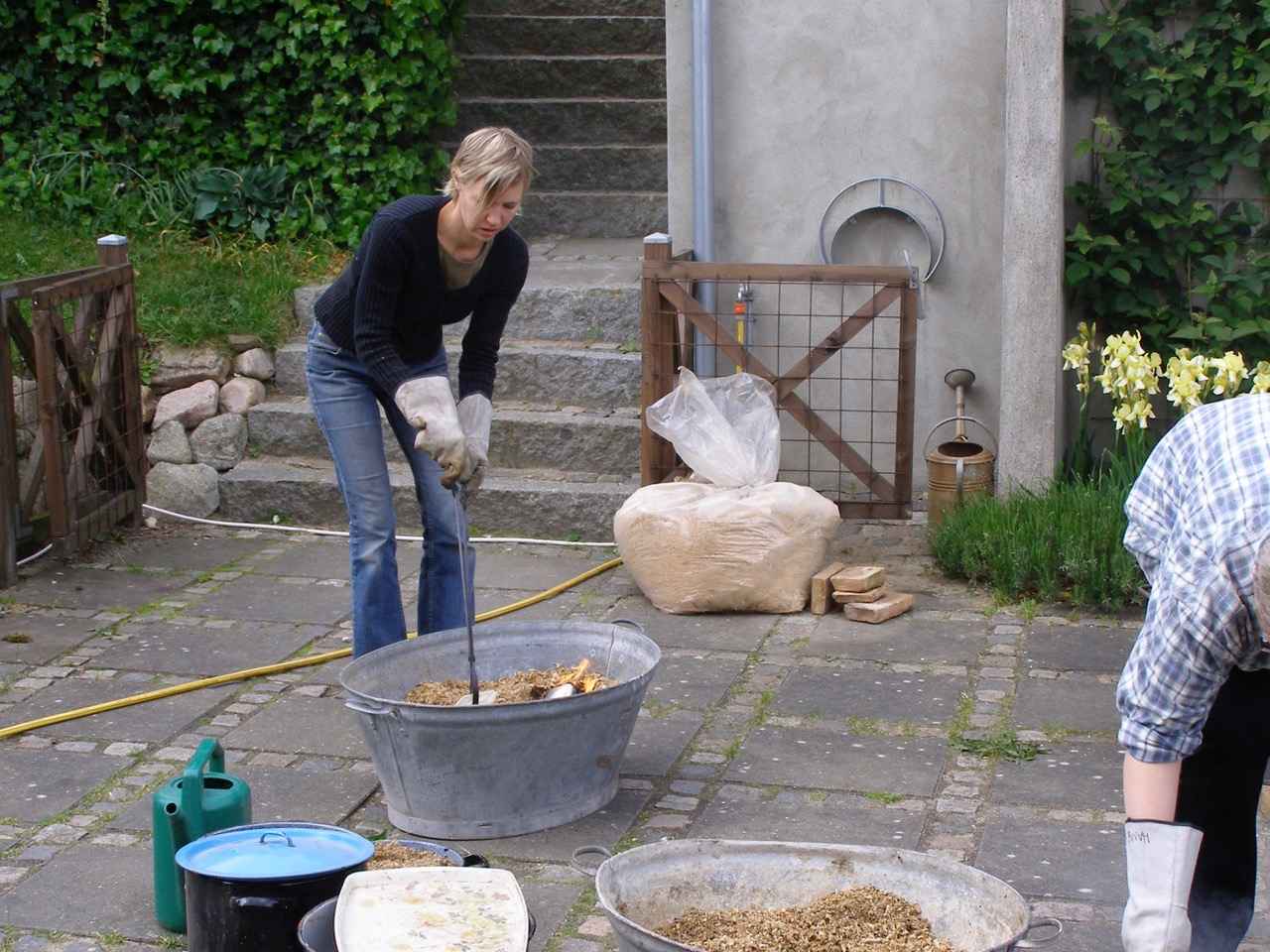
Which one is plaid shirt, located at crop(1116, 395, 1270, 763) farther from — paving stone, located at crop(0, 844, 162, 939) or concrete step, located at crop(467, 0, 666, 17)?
concrete step, located at crop(467, 0, 666, 17)

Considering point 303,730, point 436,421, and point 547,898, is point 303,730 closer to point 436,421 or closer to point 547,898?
point 436,421

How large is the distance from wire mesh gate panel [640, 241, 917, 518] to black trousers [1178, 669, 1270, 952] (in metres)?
3.59

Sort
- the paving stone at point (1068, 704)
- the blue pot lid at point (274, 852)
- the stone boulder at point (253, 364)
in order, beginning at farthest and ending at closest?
1. the stone boulder at point (253, 364)
2. the paving stone at point (1068, 704)
3. the blue pot lid at point (274, 852)

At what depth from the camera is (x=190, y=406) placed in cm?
753

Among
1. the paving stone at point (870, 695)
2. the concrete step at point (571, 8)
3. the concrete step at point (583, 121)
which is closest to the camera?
the paving stone at point (870, 695)

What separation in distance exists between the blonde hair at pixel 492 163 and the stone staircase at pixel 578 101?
495 cm

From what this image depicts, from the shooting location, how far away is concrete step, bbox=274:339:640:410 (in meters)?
7.49

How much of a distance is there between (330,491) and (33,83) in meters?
3.61

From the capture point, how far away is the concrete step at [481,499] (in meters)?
6.95

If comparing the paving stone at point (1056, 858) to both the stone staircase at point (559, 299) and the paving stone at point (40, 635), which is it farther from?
the paving stone at point (40, 635)

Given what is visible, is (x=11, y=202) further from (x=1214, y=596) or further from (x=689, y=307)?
(x=1214, y=596)

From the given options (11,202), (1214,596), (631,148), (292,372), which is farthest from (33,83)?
(1214,596)

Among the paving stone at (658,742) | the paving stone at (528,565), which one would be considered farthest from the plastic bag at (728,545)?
the paving stone at (658,742)

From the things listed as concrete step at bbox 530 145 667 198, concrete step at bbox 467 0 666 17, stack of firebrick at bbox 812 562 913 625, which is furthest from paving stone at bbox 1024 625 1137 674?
concrete step at bbox 467 0 666 17
